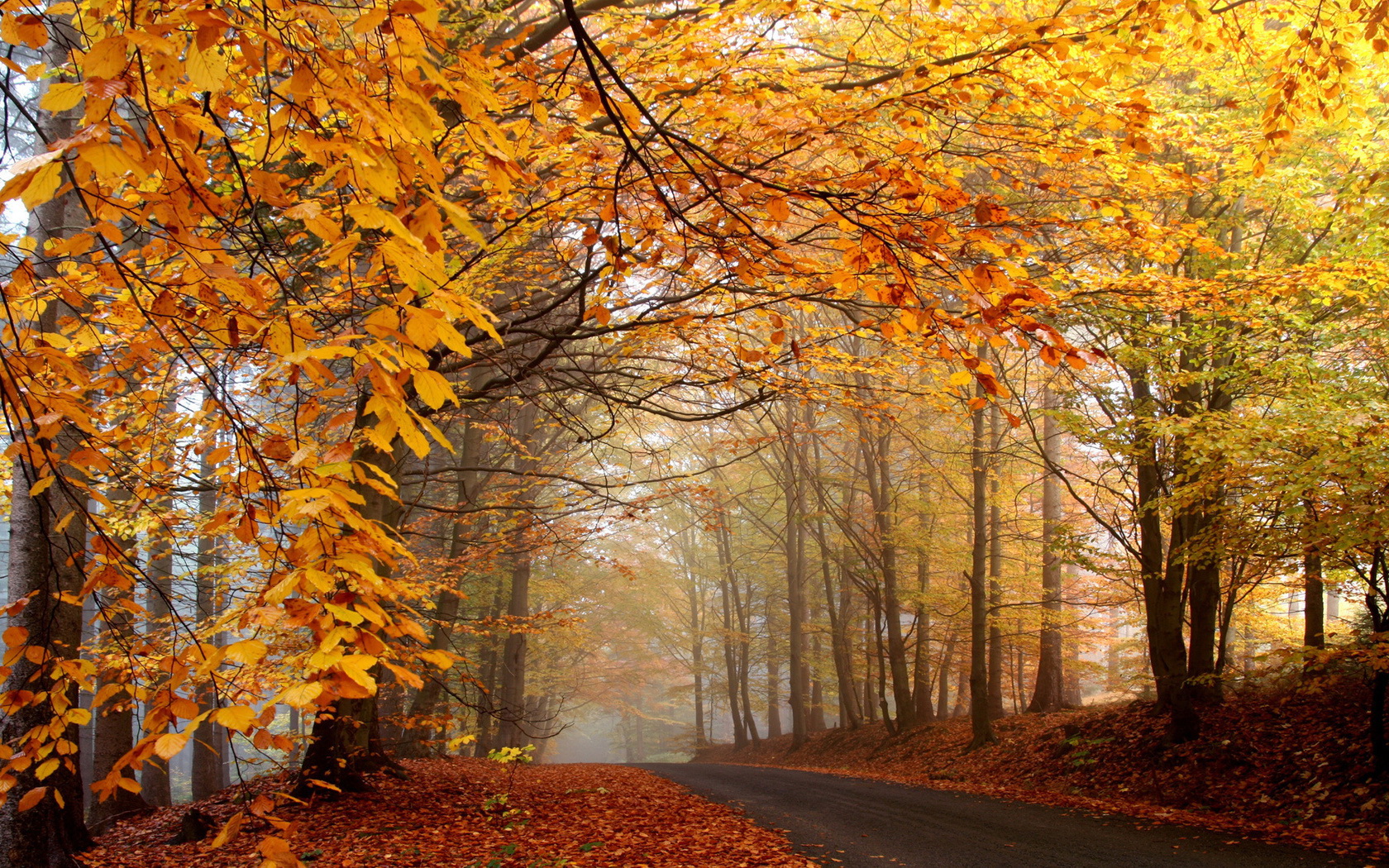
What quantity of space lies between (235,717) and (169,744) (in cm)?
17

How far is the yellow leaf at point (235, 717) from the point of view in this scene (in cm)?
155

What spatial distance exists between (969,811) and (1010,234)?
5.46 metres

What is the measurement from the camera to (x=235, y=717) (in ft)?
5.16

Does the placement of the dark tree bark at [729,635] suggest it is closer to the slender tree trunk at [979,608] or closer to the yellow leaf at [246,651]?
the slender tree trunk at [979,608]

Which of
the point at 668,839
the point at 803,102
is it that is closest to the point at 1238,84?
the point at 803,102

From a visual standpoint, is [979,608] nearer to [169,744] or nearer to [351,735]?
[351,735]

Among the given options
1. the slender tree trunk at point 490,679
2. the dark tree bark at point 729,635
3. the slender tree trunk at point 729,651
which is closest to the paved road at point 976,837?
the slender tree trunk at point 490,679

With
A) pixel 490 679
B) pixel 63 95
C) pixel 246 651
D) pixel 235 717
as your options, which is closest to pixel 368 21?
pixel 63 95

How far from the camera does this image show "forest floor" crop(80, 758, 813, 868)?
5.43 m

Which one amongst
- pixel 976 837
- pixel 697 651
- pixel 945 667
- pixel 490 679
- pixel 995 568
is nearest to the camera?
pixel 976 837

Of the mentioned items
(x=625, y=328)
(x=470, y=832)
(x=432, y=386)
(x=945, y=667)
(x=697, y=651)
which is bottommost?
(x=697, y=651)

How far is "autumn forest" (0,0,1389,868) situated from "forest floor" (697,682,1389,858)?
0.25 feet

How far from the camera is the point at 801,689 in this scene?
728 inches

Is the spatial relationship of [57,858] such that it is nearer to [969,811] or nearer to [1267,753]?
[969,811]
